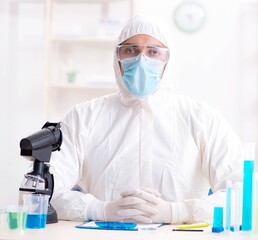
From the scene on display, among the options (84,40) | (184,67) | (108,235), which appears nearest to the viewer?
(108,235)

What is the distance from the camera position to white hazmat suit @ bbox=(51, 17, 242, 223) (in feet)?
8.34

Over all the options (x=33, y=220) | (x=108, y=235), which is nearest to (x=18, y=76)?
(x=33, y=220)

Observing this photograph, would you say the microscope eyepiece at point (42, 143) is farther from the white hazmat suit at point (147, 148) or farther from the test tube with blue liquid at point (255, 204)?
the test tube with blue liquid at point (255, 204)

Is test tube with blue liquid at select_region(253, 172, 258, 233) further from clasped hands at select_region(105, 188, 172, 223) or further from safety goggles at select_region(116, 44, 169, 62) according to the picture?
safety goggles at select_region(116, 44, 169, 62)

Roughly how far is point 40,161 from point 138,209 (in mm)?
375

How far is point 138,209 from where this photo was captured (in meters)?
2.19

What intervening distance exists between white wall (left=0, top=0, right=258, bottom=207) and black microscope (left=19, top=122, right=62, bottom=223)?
2614 mm

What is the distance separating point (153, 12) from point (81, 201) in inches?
107

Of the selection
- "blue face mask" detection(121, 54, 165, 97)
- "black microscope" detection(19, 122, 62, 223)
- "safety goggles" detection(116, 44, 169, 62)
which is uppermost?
"safety goggles" detection(116, 44, 169, 62)

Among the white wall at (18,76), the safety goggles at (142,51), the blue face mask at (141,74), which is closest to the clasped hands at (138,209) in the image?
the blue face mask at (141,74)

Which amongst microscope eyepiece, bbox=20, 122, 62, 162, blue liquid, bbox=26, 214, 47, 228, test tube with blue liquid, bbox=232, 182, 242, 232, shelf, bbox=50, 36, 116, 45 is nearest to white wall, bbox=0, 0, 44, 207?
shelf, bbox=50, 36, 116, 45

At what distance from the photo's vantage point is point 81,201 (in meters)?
2.28

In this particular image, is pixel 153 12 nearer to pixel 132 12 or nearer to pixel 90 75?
pixel 132 12

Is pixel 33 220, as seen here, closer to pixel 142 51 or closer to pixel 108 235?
pixel 108 235
